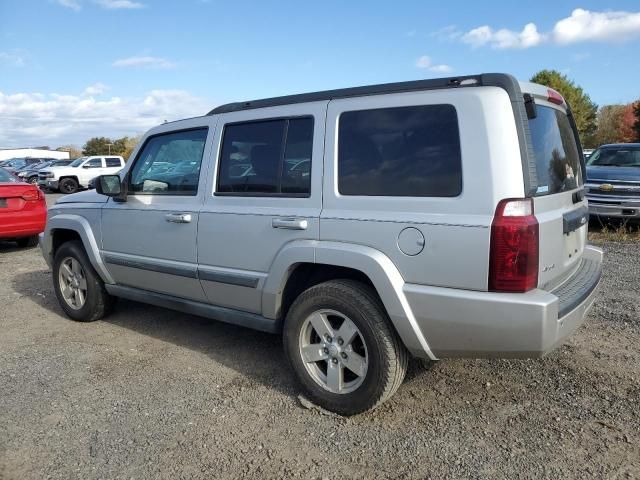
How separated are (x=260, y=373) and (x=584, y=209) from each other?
100 inches

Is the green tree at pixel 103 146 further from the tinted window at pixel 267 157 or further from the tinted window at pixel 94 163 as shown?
the tinted window at pixel 267 157

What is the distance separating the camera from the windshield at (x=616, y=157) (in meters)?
9.98

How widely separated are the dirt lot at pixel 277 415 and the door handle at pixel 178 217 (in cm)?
111

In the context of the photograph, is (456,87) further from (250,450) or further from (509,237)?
(250,450)

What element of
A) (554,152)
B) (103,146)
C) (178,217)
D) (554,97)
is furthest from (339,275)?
(103,146)

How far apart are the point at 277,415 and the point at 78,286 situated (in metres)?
2.88

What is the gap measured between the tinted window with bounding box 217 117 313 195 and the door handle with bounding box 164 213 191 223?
324 mm

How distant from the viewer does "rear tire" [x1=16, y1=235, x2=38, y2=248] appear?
32.4 feet

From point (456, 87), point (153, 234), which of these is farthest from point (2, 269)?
point (456, 87)

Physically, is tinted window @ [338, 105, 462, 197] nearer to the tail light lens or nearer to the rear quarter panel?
the rear quarter panel

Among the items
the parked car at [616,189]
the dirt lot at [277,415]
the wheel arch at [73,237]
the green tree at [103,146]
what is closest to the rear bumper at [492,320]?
the dirt lot at [277,415]

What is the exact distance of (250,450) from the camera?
2.94m

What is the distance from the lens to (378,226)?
302 cm

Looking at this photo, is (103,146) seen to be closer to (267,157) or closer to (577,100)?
(577,100)
